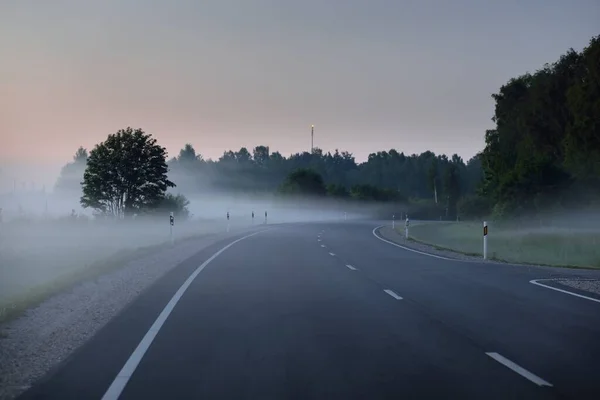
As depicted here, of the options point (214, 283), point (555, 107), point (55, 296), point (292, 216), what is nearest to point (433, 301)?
point (214, 283)

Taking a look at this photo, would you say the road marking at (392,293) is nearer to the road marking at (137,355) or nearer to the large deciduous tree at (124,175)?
the road marking at (137,355)

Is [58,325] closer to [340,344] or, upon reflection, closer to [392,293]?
[340,344]

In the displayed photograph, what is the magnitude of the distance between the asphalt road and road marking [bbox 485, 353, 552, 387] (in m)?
0.03

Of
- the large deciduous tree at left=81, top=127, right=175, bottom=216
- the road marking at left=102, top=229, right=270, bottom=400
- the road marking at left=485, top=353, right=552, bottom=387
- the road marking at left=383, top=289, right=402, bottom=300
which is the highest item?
the large deciduous tree at left=81, top=127, right=175, bottom=216

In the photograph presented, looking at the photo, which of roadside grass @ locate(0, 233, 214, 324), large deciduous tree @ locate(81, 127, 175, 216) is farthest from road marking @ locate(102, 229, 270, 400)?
large deciduous tree @ locate(81, 127, 175, 216)

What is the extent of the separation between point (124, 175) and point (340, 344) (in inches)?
2179

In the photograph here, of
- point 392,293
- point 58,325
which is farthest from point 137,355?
point 392,293

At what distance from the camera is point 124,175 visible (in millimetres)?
62750

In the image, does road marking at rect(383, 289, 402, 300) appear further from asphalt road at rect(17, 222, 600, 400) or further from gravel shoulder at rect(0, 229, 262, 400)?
gravel shoulder at rect(0, 229, 262, 400)

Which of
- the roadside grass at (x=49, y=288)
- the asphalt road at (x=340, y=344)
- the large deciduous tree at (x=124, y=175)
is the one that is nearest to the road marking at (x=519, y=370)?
the asphalt road at (x=340, y=344)

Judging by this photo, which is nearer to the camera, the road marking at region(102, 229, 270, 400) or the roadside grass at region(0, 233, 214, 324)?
the road marking at region(102, 229, 270, 400)

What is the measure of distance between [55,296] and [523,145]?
227 ft

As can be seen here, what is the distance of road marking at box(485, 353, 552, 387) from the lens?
766 centimetres

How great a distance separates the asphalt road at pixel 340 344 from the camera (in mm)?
7465
